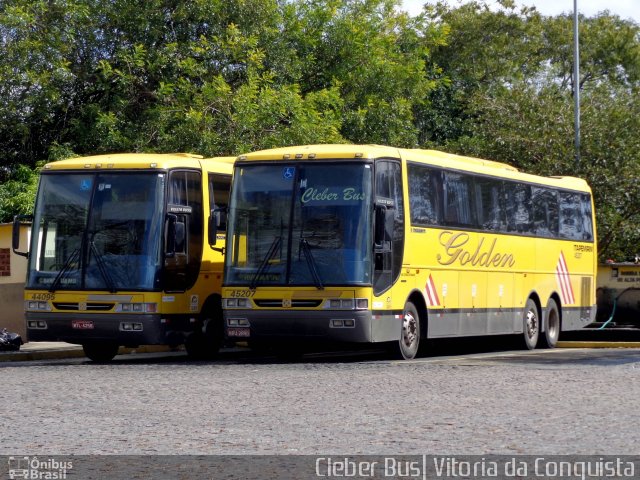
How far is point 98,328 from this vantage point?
69.5 ft

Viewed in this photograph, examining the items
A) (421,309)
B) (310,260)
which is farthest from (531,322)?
(310,260)

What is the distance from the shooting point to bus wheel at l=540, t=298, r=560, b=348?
87.9 ft

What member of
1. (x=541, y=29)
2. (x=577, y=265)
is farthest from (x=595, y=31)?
(x=577, y=265)

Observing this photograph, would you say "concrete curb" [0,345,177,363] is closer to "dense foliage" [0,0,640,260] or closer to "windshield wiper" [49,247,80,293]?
"windshield wiper" [49,247,80,293]

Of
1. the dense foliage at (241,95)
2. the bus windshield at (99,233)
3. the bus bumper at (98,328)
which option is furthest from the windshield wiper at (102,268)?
the dense foliage at (241,95)

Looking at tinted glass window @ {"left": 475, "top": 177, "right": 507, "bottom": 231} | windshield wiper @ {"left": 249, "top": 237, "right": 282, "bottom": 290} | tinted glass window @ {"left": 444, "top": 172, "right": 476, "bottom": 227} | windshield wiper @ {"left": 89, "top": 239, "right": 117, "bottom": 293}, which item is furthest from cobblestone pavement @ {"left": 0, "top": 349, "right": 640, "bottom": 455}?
tinted glass window @ {"left": 475, "top": 177, "right": 507, "bottom": 231}

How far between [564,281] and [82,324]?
11060 millimetres

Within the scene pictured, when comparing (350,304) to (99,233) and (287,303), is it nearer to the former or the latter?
(287,303)

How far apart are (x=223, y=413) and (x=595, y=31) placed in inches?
2124

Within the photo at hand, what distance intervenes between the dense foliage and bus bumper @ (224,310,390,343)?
12.7 metres

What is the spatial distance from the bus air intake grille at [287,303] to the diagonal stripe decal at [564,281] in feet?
29.1

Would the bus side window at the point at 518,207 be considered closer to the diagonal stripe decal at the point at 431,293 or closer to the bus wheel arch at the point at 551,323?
the bus wheel arch at the point at 551,323
